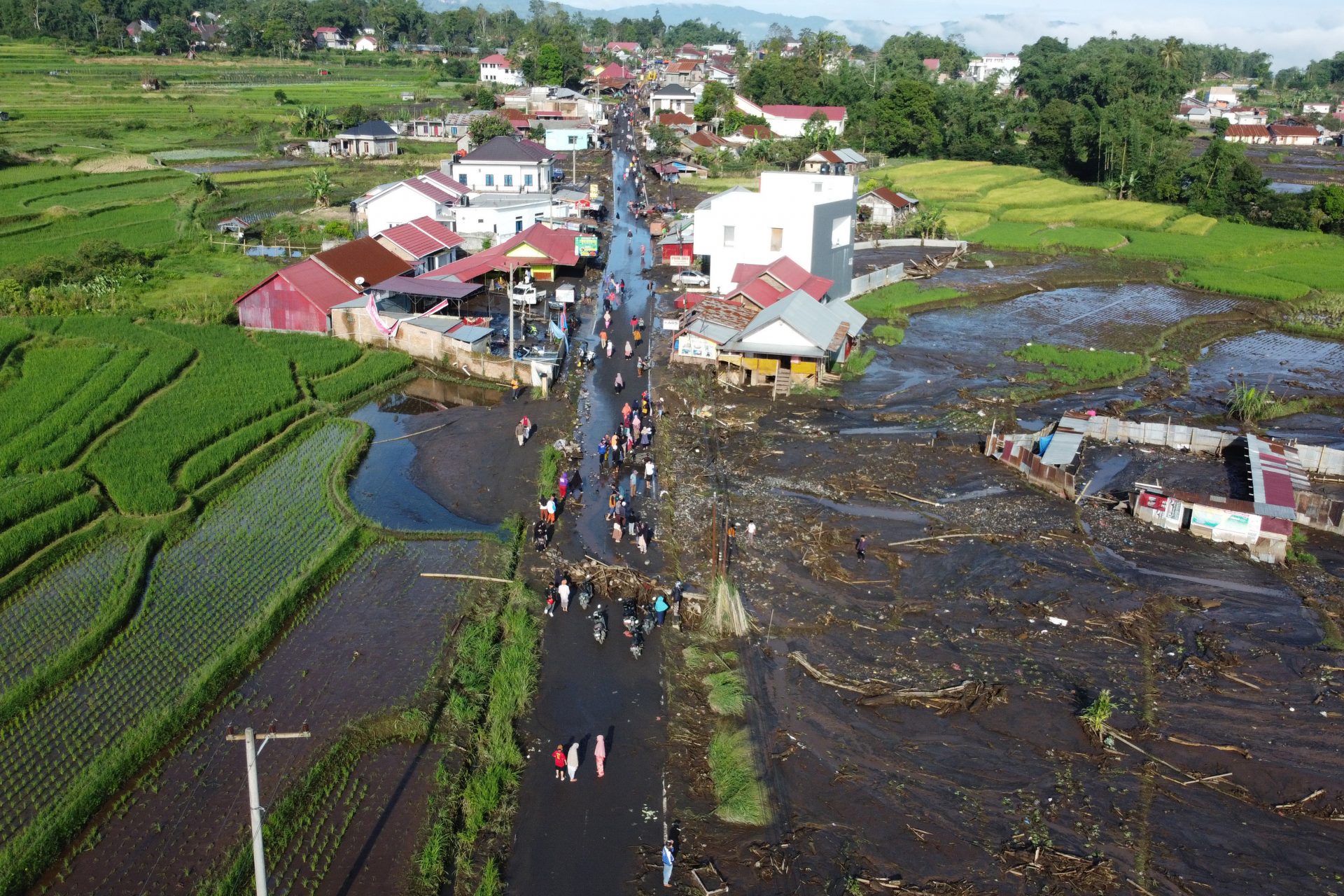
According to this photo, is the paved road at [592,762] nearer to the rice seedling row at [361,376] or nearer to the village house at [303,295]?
the rice seedling row at [361,376]

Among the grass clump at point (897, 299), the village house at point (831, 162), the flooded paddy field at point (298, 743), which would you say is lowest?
the flooded paddy field at point (298, 743)

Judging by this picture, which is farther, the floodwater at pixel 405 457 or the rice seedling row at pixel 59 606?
the floodwater at pixel 405 457

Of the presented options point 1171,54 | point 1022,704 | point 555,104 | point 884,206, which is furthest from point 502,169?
point 1171,54

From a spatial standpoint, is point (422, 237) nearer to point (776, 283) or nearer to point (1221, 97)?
point (776, 283)

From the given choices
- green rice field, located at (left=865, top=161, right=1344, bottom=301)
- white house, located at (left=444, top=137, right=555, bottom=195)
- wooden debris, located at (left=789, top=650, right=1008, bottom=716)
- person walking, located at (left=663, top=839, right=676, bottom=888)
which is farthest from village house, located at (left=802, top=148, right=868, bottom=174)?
person walking, located at (left=663, top=839, right=676, bottom=888)

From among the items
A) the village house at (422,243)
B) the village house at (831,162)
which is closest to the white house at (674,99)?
the village house at (831,162)

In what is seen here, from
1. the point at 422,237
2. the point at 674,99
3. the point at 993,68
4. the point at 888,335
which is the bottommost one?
the point at 888,335

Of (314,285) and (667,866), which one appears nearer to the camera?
(667,866)
